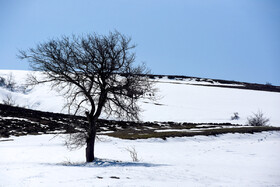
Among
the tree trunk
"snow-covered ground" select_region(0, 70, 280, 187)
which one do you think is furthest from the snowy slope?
the tree trunk

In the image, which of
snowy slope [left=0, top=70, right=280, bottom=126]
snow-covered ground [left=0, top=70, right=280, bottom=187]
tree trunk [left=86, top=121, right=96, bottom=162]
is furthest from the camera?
snowy slope [left=0, top=70, right=280, bottom=126]

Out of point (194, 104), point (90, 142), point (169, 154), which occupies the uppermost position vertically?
point (194, 104)

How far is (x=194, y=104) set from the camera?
81938 mm

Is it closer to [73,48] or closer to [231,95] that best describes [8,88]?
[231,95]

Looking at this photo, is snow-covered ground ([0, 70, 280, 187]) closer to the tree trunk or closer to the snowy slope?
the snowy slope

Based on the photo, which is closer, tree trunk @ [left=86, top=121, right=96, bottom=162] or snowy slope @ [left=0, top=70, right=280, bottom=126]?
tree trunk @ [left=86, top=121, right=96, bottom=162]

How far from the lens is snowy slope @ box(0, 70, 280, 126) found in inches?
2598

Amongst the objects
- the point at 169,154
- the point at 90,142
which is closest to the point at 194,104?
the point at 169,154

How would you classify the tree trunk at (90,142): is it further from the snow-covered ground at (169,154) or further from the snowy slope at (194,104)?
the snowy slope at (194,104)

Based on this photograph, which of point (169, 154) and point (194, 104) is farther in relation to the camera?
point (194, 104)

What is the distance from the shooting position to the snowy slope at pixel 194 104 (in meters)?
66.0

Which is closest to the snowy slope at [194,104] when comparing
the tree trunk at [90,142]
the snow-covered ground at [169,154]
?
the snow-covered ground at [169,154]

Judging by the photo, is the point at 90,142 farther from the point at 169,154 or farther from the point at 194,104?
the point at 194,104

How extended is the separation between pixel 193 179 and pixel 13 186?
699 centimetres
